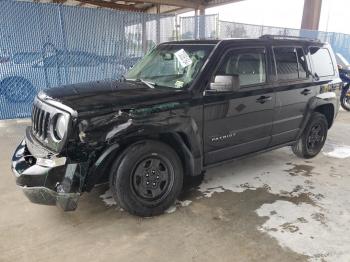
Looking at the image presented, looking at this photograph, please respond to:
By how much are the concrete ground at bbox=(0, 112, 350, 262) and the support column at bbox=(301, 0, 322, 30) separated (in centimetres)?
1295

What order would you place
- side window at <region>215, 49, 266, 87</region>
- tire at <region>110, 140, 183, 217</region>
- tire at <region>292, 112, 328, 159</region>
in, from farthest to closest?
tire at <region>292, 112, 328, 159</region>, side window at <region>215, 49, 266, 87</region>, tire at <region>110, 140, 183, 217</region>

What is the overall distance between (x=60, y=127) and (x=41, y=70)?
17.6ft

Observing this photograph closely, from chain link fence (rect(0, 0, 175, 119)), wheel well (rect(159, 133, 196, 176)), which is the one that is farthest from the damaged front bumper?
chain link fence (rect(0, 0, 175, 119))

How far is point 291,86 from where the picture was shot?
4.46 meters

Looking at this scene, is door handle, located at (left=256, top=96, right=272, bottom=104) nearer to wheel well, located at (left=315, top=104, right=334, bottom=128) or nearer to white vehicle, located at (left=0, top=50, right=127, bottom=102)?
wheel well, located at (left=315, top=104, right=334, bottom=128)

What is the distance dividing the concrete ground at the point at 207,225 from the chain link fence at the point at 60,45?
12.2ft

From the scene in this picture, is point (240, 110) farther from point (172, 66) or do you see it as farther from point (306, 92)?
point (306, 92)

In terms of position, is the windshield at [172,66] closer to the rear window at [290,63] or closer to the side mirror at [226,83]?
the side mirror at [226,83]

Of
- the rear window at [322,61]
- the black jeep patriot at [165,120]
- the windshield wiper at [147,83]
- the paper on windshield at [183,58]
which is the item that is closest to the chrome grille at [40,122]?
the black jeep patriot at [165,120]

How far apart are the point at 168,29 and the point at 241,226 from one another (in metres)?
7.74

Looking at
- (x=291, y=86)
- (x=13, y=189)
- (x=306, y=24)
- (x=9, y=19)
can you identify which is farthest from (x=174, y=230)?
(x=306, y=24)

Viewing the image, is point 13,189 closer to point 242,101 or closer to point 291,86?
point 242,101

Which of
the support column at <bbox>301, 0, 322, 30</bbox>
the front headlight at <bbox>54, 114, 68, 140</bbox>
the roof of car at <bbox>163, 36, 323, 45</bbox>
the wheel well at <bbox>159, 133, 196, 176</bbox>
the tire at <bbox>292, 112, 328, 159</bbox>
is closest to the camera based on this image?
the front headlight at <bbox>54, 114, 68, 140</bbox>

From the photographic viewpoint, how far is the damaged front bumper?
9.41 feet
